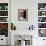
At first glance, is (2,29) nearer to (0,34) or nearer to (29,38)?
(0,34)

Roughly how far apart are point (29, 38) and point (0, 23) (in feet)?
5.76

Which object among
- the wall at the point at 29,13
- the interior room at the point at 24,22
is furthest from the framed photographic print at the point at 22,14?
the wall at the point at 29,13

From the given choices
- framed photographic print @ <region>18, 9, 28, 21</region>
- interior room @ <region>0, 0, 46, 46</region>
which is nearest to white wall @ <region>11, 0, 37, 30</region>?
interior room @ <region>0, 0, 46, 46</region>

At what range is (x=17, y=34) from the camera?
604 cm

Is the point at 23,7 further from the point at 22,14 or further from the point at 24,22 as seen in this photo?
the point at 24,22

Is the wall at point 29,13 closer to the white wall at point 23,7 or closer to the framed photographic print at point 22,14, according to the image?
the white wall at point 23,7

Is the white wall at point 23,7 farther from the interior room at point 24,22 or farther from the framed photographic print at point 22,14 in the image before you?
the framed photographic print at point 22,14

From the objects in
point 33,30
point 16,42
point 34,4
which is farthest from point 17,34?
point 34,4

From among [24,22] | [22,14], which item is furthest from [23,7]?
[24,22]

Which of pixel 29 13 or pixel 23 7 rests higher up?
pixel 23 7

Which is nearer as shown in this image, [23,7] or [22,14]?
[23,7]

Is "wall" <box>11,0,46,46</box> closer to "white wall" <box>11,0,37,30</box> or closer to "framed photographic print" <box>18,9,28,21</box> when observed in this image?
"white wall" <box>11,0,37,30</box>

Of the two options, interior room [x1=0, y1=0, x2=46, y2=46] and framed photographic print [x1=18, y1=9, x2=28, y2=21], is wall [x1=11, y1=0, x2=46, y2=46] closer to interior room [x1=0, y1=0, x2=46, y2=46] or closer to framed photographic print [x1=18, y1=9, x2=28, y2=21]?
interior room [x1=0, y1=0, x2=46, y2=46]

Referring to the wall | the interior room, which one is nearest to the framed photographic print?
the interior room
